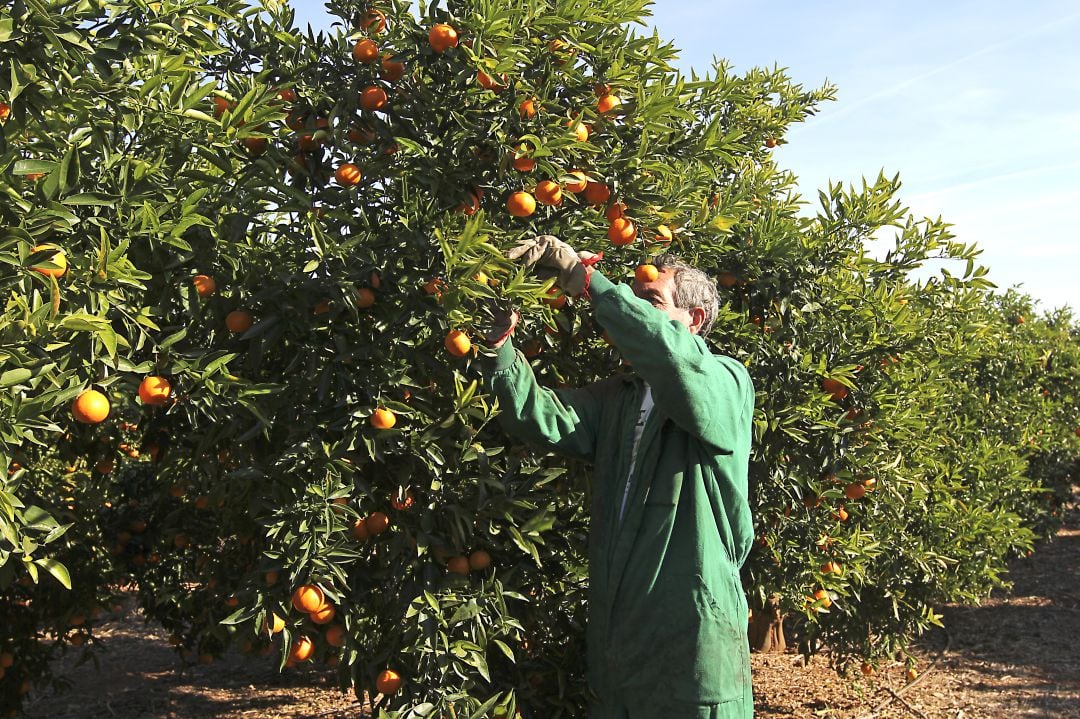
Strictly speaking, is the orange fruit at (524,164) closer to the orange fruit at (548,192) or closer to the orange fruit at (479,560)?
the orange fruit at (548,192)

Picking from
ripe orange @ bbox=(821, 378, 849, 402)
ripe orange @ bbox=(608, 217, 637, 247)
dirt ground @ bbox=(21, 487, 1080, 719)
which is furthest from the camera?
dirt ground @ bbox=(21, 487, 1080, 719)

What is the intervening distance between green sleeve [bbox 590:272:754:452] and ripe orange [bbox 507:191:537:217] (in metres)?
0.33

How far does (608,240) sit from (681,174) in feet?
1.09

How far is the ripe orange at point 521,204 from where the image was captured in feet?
7.75

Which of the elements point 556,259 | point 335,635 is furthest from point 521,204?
point 335,635

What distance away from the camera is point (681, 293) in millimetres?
2396

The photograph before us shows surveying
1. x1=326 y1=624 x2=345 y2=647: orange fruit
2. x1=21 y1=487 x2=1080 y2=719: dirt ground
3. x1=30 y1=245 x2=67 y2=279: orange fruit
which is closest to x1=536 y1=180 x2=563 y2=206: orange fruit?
x1=30 y1=245 x2=67 y2=279: orange fruit

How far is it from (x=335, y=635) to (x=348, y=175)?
1.31 metres

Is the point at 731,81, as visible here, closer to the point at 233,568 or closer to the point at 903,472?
the point at 903,472

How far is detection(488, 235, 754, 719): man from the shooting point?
6.90 ft

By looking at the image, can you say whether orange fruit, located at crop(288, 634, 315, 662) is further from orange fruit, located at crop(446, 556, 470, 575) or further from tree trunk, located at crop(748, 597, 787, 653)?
tree trunk, located at crop(748, 597, 787, 653)

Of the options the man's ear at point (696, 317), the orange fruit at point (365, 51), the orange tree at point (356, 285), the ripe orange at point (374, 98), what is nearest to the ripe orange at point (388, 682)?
the orange tree at point (356, 285)

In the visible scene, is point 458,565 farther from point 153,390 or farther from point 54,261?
point 54,261

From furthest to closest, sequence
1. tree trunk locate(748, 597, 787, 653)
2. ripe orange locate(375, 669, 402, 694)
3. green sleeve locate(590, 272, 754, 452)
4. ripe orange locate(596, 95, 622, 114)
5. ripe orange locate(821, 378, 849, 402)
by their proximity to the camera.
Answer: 1. tree trunk locate(748, 597, 787, 653)
2. ripe orange locate(821, 378, 849, 402)
3. ripe orange locate(596, 95, 622, 114)
4. ripe orange locate(375, 669, 402, 694)
5. green sleeve locate(590, 272, 754, 452)
